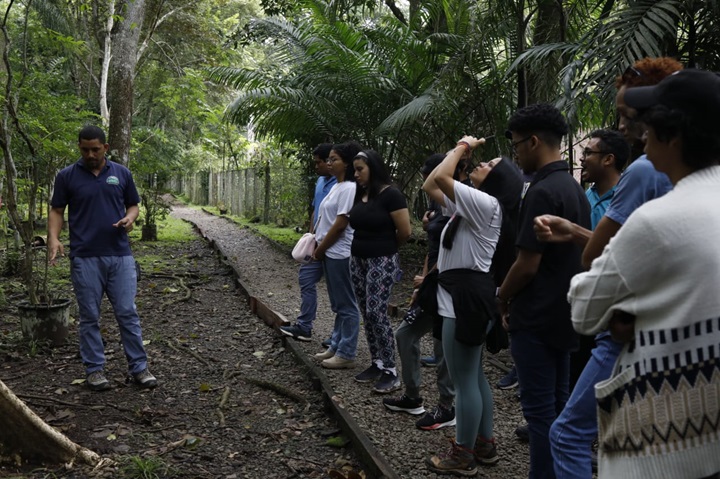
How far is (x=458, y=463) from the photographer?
12.1 feet

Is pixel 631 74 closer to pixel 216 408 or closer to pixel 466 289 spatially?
pixel 466 289

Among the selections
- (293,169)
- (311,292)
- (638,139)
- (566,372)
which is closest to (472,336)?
(566,372)

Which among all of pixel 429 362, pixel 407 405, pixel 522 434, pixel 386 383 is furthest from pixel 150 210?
pixel 522 434

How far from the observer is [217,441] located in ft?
14.8

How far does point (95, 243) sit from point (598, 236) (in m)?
4.27

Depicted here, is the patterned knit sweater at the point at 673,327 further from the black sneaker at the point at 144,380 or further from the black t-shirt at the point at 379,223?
the black sneaker at the point at 144,380

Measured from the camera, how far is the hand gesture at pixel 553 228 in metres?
2.59

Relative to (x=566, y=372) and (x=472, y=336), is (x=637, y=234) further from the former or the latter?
(x=472, y=336)

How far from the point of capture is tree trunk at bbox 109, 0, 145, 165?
14.0m

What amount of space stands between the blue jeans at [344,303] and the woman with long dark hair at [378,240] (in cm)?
45

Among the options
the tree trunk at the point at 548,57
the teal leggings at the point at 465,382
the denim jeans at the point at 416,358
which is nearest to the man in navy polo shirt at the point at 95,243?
the denim jeans at the point at 416,358

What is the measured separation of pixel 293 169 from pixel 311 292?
1351 centimetres

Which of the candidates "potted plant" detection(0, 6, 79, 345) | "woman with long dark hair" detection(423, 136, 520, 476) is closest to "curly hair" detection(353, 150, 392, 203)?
"woman with long dark hair" detection(423, 136, 520, 476)

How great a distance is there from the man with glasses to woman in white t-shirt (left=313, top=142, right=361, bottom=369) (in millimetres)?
3261
